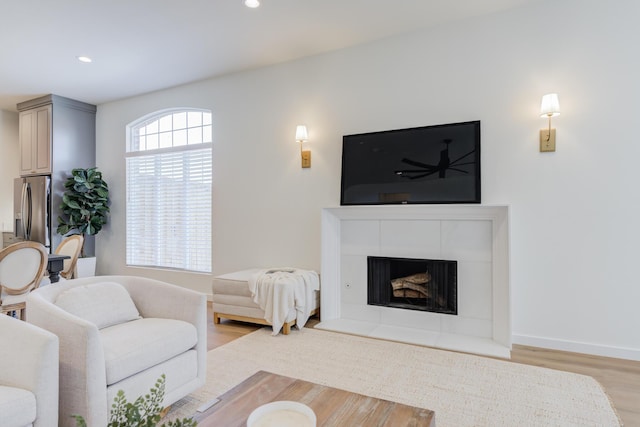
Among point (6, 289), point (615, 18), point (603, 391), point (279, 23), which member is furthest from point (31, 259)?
point (615, 18)

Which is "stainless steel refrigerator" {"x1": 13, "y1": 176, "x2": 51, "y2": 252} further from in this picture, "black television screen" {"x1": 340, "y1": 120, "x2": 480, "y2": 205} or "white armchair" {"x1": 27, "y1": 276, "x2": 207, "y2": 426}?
"black television screen" {"x1": 340, "y1": 120, "x2": 480, "y2": 205}

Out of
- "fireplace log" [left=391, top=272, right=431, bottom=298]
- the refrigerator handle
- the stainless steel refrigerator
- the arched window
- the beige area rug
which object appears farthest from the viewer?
the refrigerator handle

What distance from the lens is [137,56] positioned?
4062 mm

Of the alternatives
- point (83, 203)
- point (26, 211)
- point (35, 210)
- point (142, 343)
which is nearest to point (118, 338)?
point (142, 343)

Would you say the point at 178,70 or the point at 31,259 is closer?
the point at 31,259

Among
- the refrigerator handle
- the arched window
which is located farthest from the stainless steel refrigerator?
the arched window

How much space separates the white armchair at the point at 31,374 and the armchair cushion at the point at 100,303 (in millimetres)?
490

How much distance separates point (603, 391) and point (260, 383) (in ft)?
7.26

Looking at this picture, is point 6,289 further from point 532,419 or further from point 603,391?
point 603,391

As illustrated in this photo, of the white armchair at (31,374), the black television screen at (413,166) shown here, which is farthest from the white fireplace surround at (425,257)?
the white armchair at (31,374)

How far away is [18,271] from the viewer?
2.92 metres

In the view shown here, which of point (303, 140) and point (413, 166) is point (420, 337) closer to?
point (413, 166)

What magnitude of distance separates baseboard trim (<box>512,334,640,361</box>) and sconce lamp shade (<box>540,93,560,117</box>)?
6.19 feet

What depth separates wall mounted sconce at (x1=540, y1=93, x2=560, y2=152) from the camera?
2.87 meters
